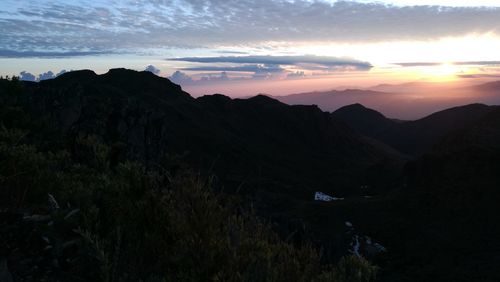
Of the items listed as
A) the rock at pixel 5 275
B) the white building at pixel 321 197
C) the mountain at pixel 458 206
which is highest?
the rock at pixel 5 275

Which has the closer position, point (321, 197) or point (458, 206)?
point (458, 206)

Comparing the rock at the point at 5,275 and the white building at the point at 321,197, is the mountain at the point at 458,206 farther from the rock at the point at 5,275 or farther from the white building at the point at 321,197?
the rock at the point at 5,275

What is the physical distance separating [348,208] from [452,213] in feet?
82.0

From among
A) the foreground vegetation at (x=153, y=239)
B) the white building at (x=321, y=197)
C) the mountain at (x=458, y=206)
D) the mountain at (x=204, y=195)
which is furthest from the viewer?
the white building at (x=321, y=197)

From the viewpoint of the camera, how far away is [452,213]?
105m

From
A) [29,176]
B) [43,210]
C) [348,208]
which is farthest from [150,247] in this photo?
[348,208]

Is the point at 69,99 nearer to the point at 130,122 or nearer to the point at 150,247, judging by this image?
the point at 130,122

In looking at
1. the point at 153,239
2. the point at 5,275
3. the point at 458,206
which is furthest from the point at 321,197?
the point at 5,275

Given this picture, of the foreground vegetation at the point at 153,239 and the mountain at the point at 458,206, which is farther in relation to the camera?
the mountain at the point at 458,206

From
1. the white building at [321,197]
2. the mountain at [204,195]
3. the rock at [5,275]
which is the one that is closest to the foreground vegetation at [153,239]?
the mountain at [204,195]

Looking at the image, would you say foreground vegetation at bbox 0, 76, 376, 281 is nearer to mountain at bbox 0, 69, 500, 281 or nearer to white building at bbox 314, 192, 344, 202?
mountain at bbox 0, 69, 500, 281

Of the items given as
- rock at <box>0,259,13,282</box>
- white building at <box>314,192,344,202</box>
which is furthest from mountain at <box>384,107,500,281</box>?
rock at <box>0,259,13,282</box>

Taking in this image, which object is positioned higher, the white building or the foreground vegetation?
the foreground vegetation

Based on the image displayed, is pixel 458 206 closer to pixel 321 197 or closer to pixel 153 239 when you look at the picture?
pixel 321 197
